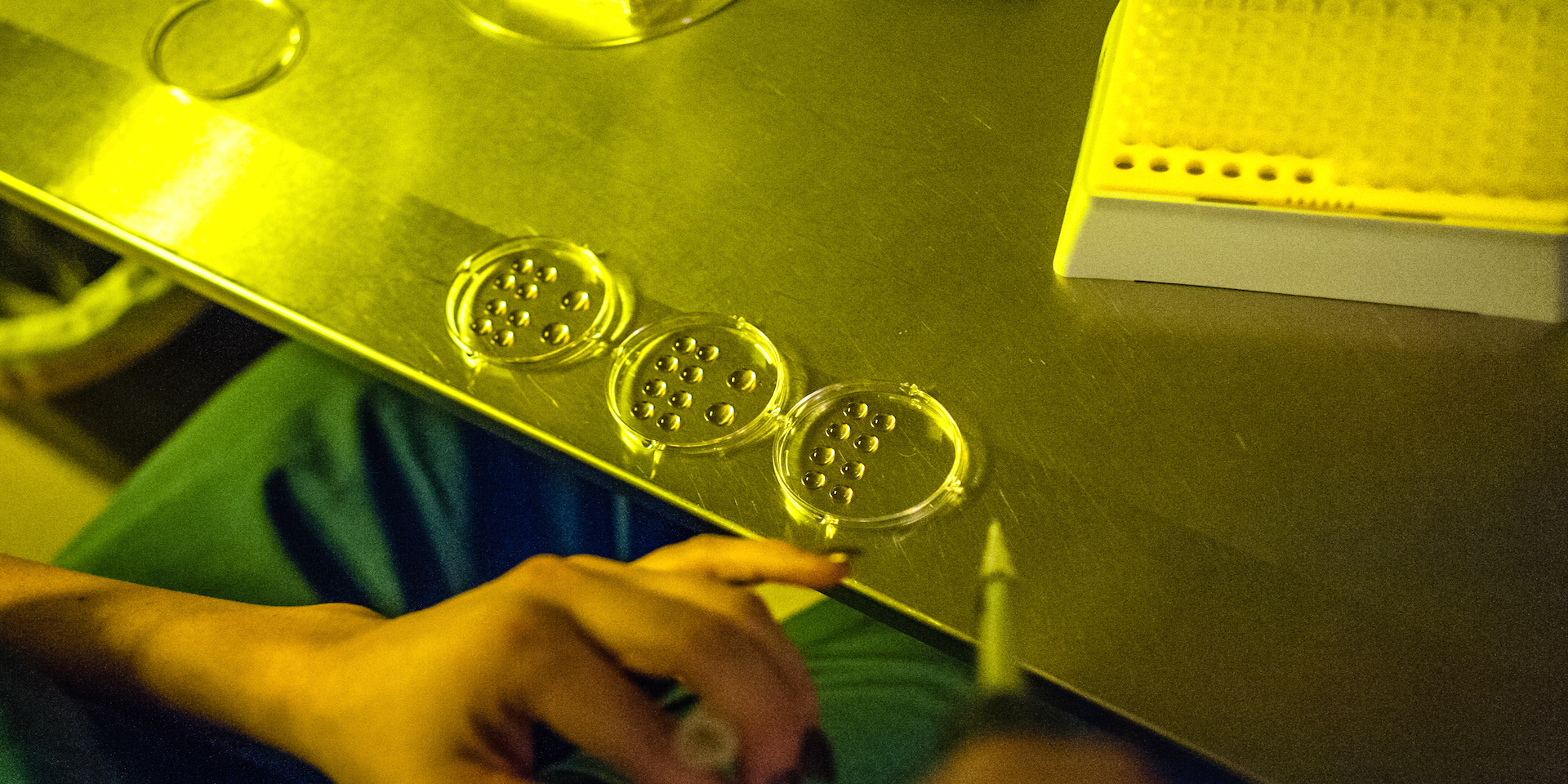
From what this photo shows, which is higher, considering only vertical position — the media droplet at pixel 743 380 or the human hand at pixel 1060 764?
the media droplet at pixel 743 380

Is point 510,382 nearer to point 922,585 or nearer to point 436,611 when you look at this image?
point 436,611

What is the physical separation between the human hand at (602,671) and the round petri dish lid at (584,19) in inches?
13.7

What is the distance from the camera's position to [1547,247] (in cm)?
44

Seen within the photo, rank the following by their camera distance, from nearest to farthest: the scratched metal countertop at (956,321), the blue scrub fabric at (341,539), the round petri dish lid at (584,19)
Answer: the scratched metal countertop at (956,321)
the blue scrub fabric at (341,539)
the round petri dish lid at (584,19)

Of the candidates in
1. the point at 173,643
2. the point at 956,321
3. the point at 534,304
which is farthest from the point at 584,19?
the point at 173,643


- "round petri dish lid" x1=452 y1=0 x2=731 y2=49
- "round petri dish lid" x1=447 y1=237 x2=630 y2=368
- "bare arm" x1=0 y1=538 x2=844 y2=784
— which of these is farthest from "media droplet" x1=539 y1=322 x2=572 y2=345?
"round petri dish lid" x1=452 y1=0 x2=731 y2=49

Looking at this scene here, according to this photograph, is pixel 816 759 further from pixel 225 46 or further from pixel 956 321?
pixel 225 46

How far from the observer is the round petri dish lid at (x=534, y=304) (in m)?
0.53

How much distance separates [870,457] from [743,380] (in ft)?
0.25

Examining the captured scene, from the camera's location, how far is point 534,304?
55cm

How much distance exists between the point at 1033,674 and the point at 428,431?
1.51ft

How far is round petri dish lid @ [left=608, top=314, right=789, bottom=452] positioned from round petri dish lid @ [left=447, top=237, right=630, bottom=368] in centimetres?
2

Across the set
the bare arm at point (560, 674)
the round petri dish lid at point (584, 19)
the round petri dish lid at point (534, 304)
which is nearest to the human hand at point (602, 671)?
the bare arm at point (560, 674)

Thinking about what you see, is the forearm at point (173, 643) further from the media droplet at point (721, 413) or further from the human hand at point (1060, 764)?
the human hand at point (1060, 764)
